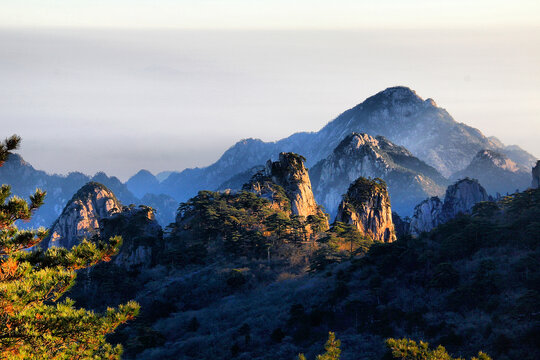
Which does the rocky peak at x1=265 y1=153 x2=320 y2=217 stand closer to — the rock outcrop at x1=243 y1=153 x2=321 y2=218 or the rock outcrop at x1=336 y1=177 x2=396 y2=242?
the rock outcrop at x1=243 y1=153 x2=321 y2=218

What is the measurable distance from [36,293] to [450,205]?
11033cm

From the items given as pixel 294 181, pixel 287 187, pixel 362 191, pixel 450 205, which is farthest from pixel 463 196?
pixel 287 187

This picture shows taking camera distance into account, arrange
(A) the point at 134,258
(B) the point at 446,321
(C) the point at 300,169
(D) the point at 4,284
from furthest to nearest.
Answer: (C) the point at 300,169 < (A) the point at 134,258 < (B) the point at 446,321 < (D) the point at 4,284

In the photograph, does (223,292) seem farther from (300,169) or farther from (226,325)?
(300,169)

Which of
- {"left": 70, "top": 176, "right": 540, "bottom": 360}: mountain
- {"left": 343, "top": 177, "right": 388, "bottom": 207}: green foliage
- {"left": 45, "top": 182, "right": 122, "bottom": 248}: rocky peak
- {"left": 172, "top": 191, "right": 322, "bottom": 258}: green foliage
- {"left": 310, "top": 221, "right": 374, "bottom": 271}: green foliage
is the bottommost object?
{"left": 70, "top": 176, "right": 540, "bottom": 360}: mountain

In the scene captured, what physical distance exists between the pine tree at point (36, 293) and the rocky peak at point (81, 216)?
12193cm

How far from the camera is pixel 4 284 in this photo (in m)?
14.1

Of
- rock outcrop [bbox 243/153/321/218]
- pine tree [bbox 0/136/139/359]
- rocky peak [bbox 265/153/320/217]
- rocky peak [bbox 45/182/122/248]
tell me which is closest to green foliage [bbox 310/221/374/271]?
rock outcrop [bbox 243/153/321/218]

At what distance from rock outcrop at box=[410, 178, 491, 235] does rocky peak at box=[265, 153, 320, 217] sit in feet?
120

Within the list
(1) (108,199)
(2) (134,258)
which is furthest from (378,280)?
(1) (108,199)

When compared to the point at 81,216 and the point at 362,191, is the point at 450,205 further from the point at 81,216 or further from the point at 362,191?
the point at 81,216

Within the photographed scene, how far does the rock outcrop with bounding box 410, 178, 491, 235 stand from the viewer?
109231 millimetres

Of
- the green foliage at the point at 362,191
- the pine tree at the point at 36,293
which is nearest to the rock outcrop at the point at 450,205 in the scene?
the green foliage at the point at 362,191

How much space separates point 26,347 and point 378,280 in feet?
116
